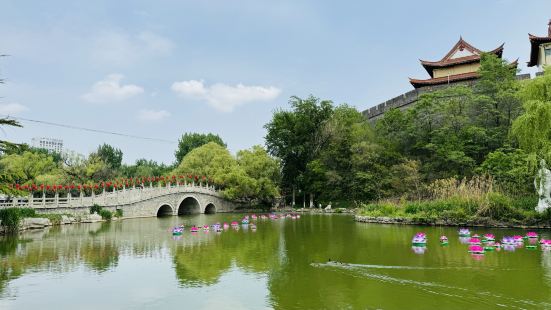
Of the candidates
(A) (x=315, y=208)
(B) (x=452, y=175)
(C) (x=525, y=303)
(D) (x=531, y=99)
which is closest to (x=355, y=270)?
(C) (x=525, y=303)

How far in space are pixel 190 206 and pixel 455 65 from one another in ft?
76.4

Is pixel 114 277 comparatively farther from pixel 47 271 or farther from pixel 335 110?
pixel 335 110

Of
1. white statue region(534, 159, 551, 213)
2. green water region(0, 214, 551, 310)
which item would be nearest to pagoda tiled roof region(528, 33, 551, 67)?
white statue region(534, 159, 551, 213)

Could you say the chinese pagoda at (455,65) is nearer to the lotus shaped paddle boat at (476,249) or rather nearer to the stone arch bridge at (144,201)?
the stone arch bridge at (144,201)

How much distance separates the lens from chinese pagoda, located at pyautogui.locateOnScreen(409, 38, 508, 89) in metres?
32.5

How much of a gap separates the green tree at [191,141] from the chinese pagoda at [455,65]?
1161 inches

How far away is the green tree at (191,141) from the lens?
2197 inches

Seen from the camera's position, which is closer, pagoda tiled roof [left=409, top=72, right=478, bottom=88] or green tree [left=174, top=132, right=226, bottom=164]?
pagoda tiled roof [left=409, top=72, right=478, bottom=88]

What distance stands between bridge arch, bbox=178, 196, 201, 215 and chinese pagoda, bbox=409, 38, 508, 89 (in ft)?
63.0

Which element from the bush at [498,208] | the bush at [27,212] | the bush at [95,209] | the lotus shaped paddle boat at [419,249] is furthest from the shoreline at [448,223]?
the bush at [27,212]

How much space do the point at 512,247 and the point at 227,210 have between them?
26.6m

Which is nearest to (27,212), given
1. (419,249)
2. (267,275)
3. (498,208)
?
(267,275)

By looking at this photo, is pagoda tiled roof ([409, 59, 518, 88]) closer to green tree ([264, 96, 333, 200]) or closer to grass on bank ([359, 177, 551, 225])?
green tree ([264, 96, 333, 200])

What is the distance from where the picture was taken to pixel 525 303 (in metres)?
6.83
